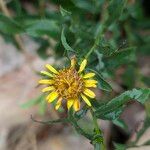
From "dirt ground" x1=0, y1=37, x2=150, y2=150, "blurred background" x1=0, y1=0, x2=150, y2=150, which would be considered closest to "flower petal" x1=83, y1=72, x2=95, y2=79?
"blurred background" x1=0, y1=0, x2=150, y2=150

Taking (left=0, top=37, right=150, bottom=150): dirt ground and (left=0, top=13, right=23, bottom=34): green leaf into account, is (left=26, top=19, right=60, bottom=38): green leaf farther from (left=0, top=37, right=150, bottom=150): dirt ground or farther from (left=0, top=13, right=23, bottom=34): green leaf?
(left=0, top=37, right=150, bottom=150): dirt ground

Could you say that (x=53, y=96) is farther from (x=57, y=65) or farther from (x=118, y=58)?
(x=57, y=65)

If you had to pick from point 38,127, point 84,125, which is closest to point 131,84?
point 84,125

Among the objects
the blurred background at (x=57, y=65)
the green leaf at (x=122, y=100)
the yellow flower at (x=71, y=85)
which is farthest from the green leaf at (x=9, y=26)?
the green leaf at (x=122, y=100)

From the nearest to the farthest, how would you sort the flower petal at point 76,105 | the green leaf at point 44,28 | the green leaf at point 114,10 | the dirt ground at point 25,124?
the flower petal at point 76,105 → the green leaf at point 114,10 → the green leaf at point 44,28 → the dirt ground at point 25,124

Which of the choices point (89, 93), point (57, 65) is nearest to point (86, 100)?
point (89, 93)

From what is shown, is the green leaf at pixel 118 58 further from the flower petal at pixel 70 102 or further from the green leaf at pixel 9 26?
the green leaf at pixel 9 26

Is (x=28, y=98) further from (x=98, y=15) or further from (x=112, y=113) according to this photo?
(x=112, y=113)
